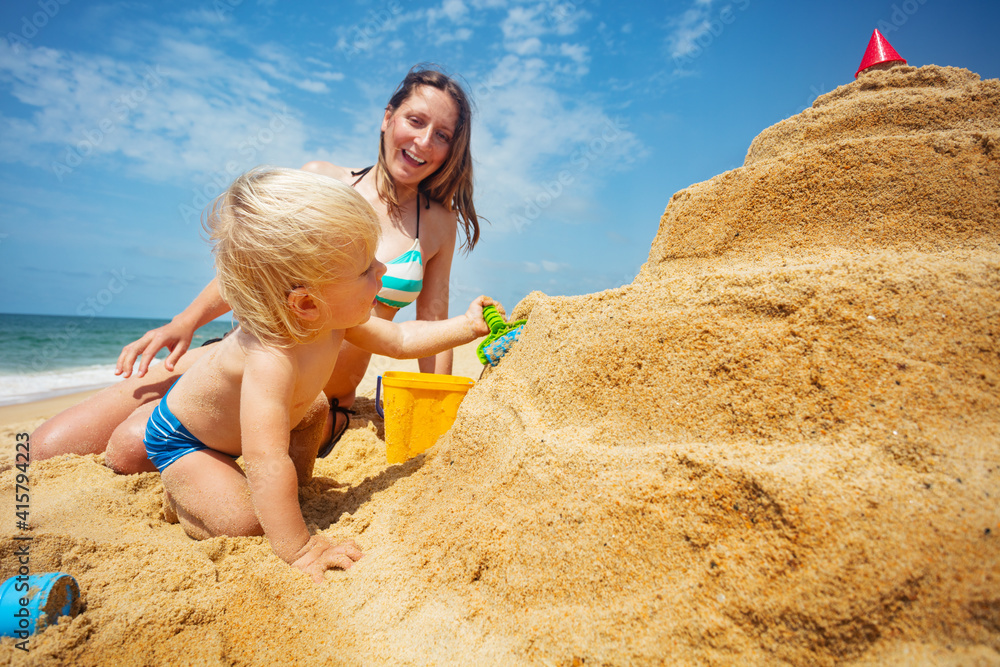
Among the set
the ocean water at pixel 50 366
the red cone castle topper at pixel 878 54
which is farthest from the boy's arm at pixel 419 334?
the ocean water at pixel 50 366

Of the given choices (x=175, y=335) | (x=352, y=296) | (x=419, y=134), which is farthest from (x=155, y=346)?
(x=419, y=134)

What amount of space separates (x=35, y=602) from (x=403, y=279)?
2292mm

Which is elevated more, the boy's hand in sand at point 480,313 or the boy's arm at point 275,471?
the boy's hand in sand at point 480,313

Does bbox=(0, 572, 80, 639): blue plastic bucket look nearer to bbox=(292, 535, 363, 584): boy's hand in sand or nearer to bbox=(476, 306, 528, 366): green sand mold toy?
bbox=(292, 535, 363, 584): boy's hand in sand

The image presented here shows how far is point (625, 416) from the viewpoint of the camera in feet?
5.33

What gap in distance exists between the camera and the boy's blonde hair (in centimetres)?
177

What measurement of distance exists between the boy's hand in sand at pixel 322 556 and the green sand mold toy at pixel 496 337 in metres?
1.02

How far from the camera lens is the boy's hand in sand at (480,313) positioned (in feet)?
8.38

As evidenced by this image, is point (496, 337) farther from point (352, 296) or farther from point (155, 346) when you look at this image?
point (155, 346)

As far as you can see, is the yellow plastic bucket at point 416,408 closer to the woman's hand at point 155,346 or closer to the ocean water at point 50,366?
the woman's hand at point 155,346

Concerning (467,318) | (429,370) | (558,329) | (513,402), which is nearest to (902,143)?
(558,329)

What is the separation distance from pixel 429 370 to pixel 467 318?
1.30 m

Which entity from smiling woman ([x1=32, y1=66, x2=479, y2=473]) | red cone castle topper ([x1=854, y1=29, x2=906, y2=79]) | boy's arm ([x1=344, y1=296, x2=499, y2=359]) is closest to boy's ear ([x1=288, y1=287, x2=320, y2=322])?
boy's arm ([x1=344, y1=296, x2=499, y2=359])

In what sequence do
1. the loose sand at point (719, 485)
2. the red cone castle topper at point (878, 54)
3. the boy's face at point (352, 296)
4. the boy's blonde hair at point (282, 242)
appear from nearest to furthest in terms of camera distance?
the loose sand at point (719, 485), the boy's blonde hair at point (282, 242), the boy's face at point (352, 296), the red cone castle topper at point (878, 54)
